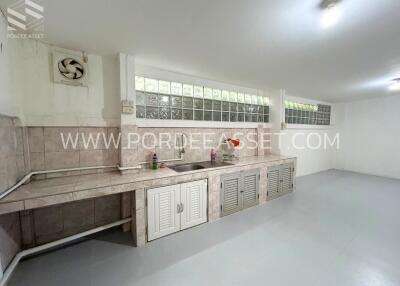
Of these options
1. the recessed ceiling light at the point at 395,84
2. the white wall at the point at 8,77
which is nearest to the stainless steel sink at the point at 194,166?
the white wall at the point at 8,77

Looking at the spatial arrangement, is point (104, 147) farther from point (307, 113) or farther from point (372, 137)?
point (372, 137)

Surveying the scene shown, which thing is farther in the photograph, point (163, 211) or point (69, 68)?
point (163, 211)

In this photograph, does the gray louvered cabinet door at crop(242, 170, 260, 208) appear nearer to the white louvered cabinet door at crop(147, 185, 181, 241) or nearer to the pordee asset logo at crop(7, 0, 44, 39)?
the white louvered cabinet door at crop(147, 185, 181, 241)

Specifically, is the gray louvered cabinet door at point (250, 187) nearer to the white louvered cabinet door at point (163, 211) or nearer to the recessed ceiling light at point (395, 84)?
the white louvered cabinet door at point (163, 211)

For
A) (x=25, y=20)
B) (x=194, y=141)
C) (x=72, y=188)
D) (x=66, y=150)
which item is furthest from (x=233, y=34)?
(x=66, y=150)

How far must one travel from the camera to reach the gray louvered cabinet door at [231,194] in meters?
2.82

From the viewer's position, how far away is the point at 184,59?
2379 millimetres

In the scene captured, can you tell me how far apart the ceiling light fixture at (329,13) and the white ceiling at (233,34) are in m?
0.05

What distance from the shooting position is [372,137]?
18.1ft

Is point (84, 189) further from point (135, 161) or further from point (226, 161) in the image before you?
point (226, 161)

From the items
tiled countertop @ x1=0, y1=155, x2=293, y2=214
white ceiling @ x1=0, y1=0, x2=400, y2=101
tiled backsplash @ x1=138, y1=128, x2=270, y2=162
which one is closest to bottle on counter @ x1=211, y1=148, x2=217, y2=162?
tiled backsplash @ x1=138, y1=128, x2=270, y2=162

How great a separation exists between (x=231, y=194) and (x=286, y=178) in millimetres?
1640

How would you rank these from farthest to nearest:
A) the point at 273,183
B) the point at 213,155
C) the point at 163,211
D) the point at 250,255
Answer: the point at 273,183 → the point at 213,155 → the point at 163,211 → the point at 250,255

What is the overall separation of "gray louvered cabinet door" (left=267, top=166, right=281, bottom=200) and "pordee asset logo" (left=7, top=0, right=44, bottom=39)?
12.6 feet
